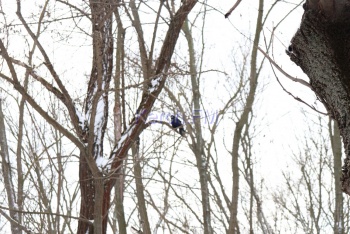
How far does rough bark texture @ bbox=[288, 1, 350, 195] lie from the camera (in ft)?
4.77

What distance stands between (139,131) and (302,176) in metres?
6.94

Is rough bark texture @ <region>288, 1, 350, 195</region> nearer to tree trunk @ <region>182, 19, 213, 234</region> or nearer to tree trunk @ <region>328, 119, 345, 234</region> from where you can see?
tree trunk @ <region>182, 19, 213, 234</region>

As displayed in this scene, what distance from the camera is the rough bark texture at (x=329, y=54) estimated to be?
1454 millimetres

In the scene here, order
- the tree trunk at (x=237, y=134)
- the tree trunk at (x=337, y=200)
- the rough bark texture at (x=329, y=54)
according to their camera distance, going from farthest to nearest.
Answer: the tree trunk at (x=337, y=200) < the tree trunk at (x=237, y=134) < the rough bark texture at (x=329, y=54)

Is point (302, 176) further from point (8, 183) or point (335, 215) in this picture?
point (8, 183)

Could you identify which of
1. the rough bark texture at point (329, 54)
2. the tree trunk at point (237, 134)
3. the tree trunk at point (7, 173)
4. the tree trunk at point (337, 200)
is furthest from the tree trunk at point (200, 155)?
the rough bark texture at point (329, 54)

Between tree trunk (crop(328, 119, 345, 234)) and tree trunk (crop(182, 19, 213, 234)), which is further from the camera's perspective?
tree trunk (crop(328, 119, 345, 234))

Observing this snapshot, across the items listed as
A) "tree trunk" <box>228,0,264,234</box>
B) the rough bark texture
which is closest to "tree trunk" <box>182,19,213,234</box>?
"tree trunk" <box>228,0,264,234</box>

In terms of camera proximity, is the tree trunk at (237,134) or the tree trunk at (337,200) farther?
the tree trunk at (337,200)

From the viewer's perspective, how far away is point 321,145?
10273mm

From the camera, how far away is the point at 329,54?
151 cm

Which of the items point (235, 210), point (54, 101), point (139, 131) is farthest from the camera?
point (54, 101)

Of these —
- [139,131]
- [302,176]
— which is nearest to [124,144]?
[139,131]

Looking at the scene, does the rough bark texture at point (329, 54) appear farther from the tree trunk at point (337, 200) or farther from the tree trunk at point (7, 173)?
the tree trunk at point (337, 200)
